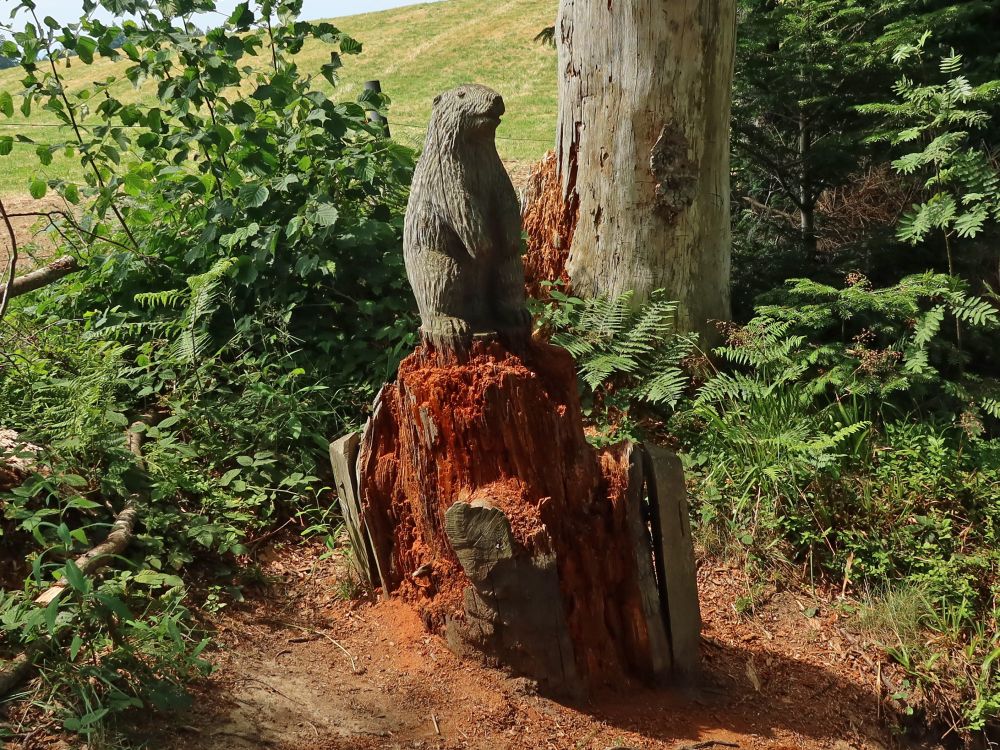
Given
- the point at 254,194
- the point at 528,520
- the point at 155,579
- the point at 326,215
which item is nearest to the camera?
the point at 528,520

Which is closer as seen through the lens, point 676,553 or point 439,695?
point 439,695

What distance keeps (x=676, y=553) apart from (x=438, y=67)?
23913mm

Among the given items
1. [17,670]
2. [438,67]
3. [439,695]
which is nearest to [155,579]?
[17,670]

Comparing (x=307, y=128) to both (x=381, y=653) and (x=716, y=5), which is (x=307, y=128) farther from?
(x=381, y=653)

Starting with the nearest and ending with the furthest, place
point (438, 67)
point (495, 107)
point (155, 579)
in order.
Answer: point (495, 107) < point (155, 579) < point (438, 67)

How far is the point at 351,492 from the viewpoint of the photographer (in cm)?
368

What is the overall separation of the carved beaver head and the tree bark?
86.0 inches

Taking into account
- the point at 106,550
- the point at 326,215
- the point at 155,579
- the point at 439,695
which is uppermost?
the point at 326,215

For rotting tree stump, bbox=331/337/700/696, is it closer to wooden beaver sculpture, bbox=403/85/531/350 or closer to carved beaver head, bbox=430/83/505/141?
wooden beaver sculpture, bbox=403/85/531/350

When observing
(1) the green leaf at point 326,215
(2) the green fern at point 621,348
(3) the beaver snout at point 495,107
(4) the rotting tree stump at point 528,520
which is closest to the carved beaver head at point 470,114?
(3) the beaver snout at point 495,107

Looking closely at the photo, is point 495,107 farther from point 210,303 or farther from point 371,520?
point 210,303

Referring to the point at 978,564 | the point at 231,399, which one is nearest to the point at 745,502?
the point at 978,564

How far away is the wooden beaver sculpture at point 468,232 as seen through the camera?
3.22 metres

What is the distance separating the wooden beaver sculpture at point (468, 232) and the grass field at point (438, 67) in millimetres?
9334
